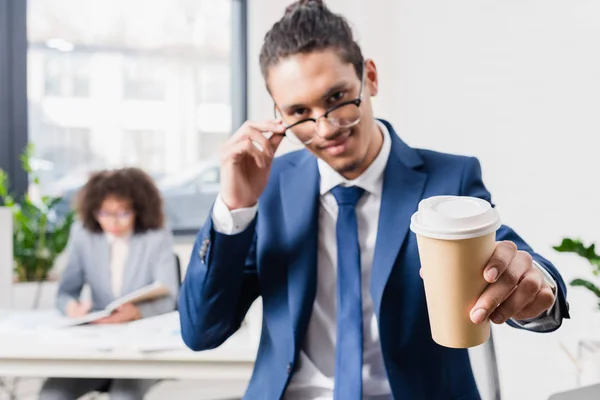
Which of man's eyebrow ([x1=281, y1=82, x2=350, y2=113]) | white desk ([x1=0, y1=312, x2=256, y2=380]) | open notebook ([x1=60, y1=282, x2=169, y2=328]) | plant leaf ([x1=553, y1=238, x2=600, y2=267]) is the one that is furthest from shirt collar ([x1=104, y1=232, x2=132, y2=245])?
plant leaf ([x1=553, y1=238, x2=600, y2=267])

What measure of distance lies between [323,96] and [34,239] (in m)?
3.12

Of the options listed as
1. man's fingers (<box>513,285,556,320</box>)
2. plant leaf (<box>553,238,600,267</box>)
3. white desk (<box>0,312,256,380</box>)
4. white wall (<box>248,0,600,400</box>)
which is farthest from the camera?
white desk (<box>0,312,256,380</box>)

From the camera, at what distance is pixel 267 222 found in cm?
123

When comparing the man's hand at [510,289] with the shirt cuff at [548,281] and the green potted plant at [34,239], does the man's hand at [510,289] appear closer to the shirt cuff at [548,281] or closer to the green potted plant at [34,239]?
the shirt cuff at [548,281]

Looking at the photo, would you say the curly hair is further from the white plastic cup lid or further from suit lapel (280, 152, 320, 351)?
the white plastic cup lid

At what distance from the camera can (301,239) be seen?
120cm

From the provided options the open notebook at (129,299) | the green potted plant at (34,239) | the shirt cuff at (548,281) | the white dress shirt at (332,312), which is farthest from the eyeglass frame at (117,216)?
the shirt cuff at (548,281)

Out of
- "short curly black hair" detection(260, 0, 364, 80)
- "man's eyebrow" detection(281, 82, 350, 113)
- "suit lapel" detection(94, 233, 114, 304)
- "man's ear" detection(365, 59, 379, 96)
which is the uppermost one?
"short curly black hair" detection(260, 0, 364, 80)

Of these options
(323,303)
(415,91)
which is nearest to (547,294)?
(323,303)

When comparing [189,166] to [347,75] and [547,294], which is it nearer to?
[347,75]

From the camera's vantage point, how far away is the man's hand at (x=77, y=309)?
2.56 metres

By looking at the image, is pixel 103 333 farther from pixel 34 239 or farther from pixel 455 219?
pixel 455 219

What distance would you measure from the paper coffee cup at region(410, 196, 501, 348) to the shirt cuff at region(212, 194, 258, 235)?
0.52 metres

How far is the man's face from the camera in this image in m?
1.11
